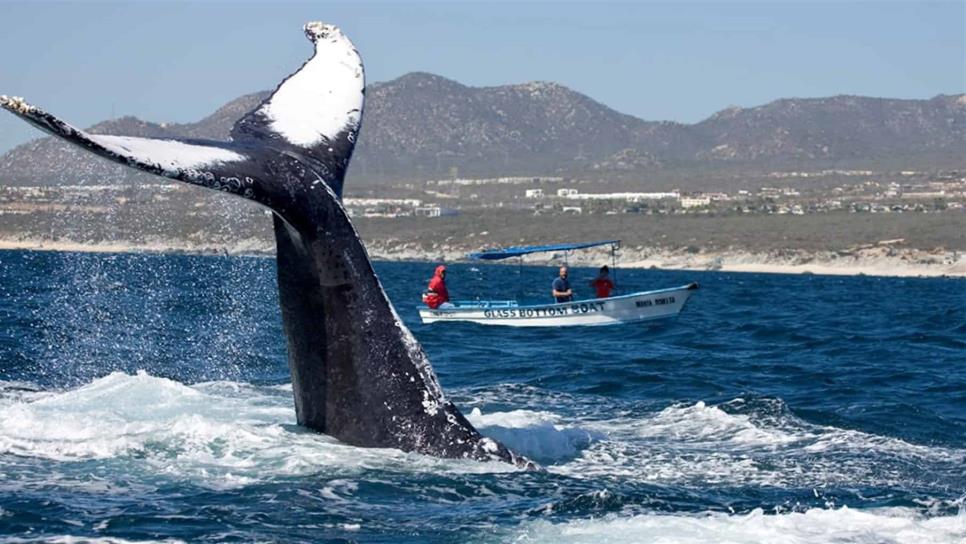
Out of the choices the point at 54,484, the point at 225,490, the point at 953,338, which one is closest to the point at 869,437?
the point at 225,490

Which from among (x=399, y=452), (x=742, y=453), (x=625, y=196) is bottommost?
(x=742, y=453)

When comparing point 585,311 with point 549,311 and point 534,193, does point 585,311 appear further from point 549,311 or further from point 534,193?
point 534,193

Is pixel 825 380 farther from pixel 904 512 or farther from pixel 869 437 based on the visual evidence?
pixel 904 512

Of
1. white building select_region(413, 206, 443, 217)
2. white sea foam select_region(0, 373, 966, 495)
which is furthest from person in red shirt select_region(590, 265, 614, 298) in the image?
white building select_region(413, 206, 443, 217)

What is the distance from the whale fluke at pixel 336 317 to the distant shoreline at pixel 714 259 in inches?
3360

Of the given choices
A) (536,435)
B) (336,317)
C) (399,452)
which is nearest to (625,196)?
(536,435)

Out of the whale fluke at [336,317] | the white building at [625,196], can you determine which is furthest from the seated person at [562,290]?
the white building at [625,196]

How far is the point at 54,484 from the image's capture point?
10797mm

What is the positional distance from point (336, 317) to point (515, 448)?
89.4 inches

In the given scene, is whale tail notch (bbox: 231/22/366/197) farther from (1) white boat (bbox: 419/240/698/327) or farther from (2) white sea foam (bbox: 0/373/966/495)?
(1) white boat (bbox: 419/240/698/327)

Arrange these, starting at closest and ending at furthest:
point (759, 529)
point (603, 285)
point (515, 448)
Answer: point (759, 529) < point (515, 448) < point (603, 285)

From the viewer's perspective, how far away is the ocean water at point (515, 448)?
995 centimetres

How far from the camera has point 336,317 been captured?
11.4 metres

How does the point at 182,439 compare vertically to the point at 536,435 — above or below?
above
